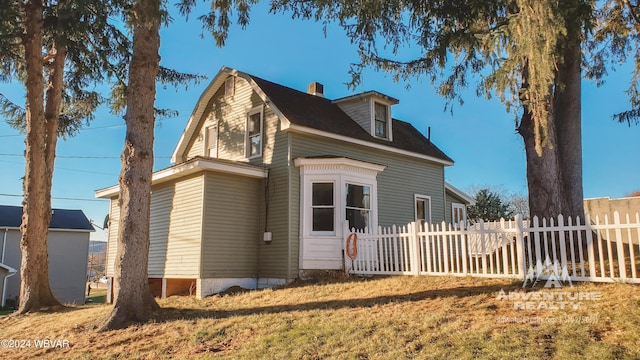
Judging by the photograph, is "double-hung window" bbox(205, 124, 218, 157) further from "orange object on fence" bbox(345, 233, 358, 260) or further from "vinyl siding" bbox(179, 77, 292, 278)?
"orange object on fence" bbox(345, 233, 358, 260)

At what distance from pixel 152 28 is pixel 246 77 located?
15.9ft

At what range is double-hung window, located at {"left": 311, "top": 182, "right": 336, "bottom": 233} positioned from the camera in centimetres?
1324

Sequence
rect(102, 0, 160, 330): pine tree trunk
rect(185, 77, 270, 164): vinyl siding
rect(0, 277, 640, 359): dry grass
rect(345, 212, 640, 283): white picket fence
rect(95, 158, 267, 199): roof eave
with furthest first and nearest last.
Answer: rect(185, 77, 270, 164): vinyl siding < rect(95, 158, 267, 199): roof eave < rect(102, 0, 160, 330): pine tree trunk < rect(345, 212, 640, 283): white picket fence < rect(0, 277, 640, 359): dry grass

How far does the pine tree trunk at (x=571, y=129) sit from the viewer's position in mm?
10344

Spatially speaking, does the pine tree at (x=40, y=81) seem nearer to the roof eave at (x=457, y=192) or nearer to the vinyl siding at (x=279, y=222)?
the vinyl siding at (x=279, y=222)

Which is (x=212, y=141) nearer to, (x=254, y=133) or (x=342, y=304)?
(x=254, y=133)

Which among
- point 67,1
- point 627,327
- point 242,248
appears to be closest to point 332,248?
point 242,248

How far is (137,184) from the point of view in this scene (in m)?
9.44

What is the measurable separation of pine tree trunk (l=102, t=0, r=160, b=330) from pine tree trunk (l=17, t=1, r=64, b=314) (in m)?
4.32

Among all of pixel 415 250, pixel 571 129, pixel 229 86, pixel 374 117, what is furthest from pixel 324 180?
pixel 571 129

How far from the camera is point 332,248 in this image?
13.0 m

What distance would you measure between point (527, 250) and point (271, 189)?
22.2 feet

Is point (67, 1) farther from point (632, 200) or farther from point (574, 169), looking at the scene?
point (632, 200)

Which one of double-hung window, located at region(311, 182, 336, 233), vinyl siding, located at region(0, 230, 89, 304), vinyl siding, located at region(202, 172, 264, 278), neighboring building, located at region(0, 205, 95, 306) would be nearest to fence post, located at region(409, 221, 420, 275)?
double-hung window, located at region(311, 182, 336, 233)
